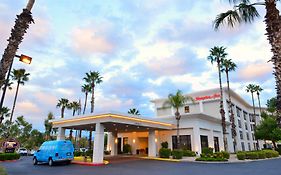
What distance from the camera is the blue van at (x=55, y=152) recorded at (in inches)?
795

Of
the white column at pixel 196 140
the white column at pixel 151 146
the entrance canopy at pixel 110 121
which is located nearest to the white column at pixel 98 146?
the entrance canopy at pixel 110 121

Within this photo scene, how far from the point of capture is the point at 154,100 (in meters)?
52.8

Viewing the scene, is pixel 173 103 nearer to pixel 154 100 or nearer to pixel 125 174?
pixel 125 174

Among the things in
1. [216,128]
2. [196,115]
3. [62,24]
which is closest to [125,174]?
[62,24]

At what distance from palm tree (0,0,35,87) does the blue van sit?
44.1 feet

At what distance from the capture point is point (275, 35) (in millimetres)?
7938

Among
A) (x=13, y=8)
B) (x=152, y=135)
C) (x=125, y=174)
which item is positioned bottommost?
(x=125, y=174)

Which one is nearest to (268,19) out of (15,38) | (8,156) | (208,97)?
(15,38)

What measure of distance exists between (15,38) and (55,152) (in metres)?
14.0

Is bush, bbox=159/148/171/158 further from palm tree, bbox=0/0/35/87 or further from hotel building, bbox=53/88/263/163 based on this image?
palm tree, bbox=0/0/35/87

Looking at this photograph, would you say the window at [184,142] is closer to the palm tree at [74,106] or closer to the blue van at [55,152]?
the blue van at [55,152]

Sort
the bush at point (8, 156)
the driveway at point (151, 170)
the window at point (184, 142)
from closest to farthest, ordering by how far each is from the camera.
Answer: the driveway at point (151, 170), the bush at point (8, 156), the window at point (184, 142)

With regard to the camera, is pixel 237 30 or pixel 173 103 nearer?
pixel 237 30

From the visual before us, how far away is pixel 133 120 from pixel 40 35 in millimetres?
13117
